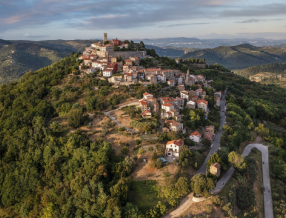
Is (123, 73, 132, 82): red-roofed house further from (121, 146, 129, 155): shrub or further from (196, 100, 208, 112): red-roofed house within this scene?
(121, 146, 129, 155): shrub

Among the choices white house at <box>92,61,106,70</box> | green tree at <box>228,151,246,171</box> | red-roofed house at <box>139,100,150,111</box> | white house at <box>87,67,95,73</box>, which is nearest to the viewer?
green tree at <box>228,151,246,171</box>

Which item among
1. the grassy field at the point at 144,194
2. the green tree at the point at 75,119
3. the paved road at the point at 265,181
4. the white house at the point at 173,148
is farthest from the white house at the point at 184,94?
the grassy field at the point at 144,194

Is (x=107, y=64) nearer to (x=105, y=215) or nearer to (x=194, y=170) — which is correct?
(x=194, y=170)

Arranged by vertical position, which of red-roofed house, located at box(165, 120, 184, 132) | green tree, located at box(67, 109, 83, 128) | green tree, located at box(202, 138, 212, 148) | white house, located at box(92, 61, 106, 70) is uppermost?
white house, located at box(92, 61, 106, 70)

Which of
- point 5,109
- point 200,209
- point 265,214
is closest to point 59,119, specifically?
point 5,109

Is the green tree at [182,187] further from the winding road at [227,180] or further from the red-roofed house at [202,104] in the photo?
the red-roofed house at [202,104]

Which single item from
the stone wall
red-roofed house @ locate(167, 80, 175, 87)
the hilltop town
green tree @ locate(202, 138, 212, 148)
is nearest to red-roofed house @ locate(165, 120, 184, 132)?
the hilltop town
